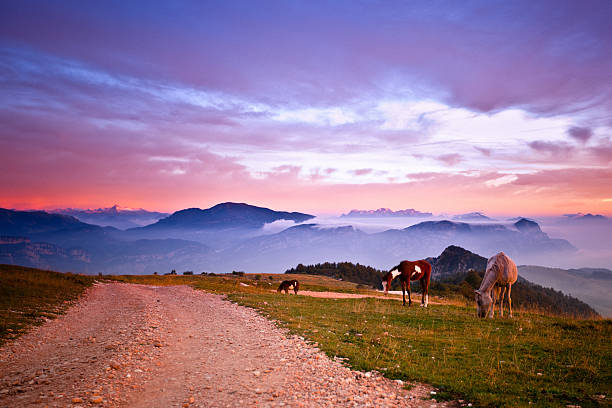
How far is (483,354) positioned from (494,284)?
10.9 m

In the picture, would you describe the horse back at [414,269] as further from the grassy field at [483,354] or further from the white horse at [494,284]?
the grassy field at [483,354]

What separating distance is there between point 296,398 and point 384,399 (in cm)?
206

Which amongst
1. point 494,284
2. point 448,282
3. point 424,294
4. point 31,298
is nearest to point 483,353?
point 494,284

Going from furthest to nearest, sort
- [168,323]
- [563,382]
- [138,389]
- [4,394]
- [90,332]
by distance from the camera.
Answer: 1. [168,323]
2. [90,332]
3. [563,382]
4. [138,389]
5. [4,394]

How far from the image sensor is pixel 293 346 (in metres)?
11.4

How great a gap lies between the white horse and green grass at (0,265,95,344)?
23.7m

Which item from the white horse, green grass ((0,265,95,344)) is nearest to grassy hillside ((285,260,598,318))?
the white horse

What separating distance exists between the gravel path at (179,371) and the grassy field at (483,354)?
0.93 meters

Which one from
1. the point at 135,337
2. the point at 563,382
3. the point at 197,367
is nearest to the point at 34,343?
the point at 135,337

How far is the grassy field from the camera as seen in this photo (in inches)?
300

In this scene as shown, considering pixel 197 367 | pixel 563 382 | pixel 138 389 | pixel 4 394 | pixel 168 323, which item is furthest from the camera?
pixel 168 323

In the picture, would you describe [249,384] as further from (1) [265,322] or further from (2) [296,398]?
(1) [265,322]

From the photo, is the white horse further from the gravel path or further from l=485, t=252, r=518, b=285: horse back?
the gravel path

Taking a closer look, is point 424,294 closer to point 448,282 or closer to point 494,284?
point 494,284
